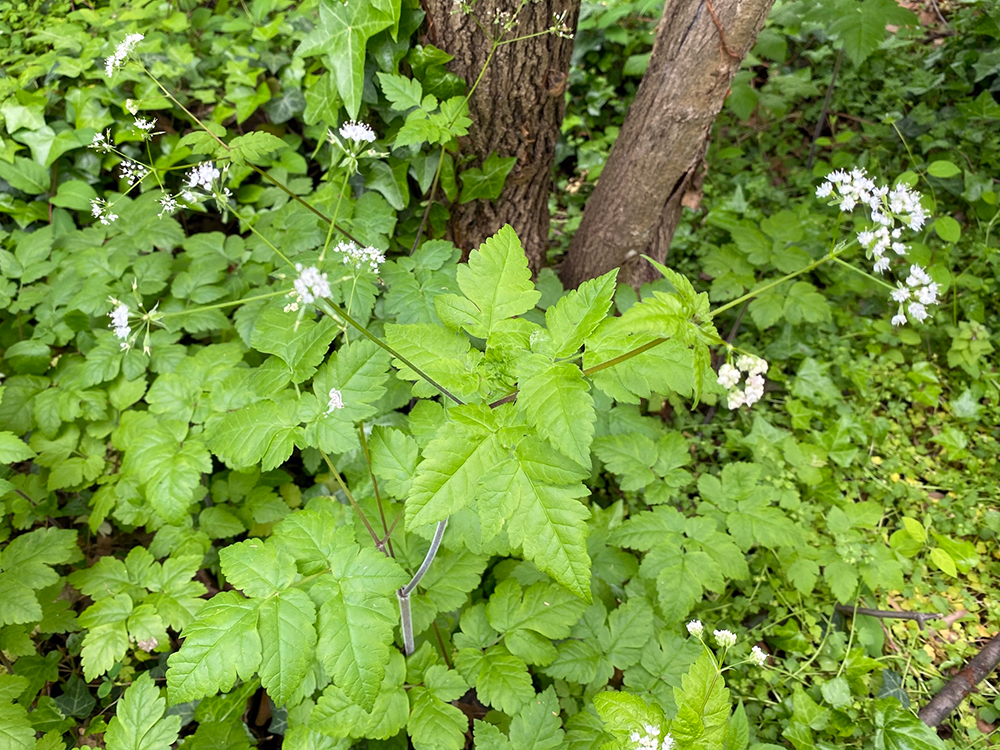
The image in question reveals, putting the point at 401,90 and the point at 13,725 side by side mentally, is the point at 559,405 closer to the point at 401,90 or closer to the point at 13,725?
the point at 401,90

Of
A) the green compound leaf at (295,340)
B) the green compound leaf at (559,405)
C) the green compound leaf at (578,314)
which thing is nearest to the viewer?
the green compound leaf at (559,405)

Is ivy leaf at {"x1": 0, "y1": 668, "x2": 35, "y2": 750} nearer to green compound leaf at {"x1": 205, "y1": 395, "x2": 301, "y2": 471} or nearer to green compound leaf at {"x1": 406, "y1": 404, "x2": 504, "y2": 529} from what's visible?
green compound leaf at {"x1": 205, "y1": 395, "x2": 301, "y2": 471}

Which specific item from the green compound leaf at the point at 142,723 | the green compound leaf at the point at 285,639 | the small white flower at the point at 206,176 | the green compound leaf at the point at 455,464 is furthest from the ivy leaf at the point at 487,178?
the green compound leaf at the point at 142,723

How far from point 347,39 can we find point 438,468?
173 centimetres

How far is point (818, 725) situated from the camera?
2.04 meters

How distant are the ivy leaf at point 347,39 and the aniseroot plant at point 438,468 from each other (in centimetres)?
41

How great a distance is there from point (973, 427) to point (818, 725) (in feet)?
5.68

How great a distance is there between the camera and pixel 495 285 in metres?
1.52

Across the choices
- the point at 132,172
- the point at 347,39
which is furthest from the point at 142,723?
the point at 347,39

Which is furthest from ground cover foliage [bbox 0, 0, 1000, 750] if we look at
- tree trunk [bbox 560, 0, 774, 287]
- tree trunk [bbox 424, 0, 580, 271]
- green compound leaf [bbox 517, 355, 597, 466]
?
tree trunk [bbox 560, 0, 774, 287]

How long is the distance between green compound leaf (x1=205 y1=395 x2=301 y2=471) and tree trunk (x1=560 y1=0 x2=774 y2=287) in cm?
177

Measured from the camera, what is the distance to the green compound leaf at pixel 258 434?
1666mm

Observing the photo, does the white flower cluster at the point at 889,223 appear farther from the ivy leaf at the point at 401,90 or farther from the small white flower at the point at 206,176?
the small white flower at the point at 206,176

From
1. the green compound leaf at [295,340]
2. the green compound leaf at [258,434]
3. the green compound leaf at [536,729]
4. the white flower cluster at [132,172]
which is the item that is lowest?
the green compound leaf at [536,729]
